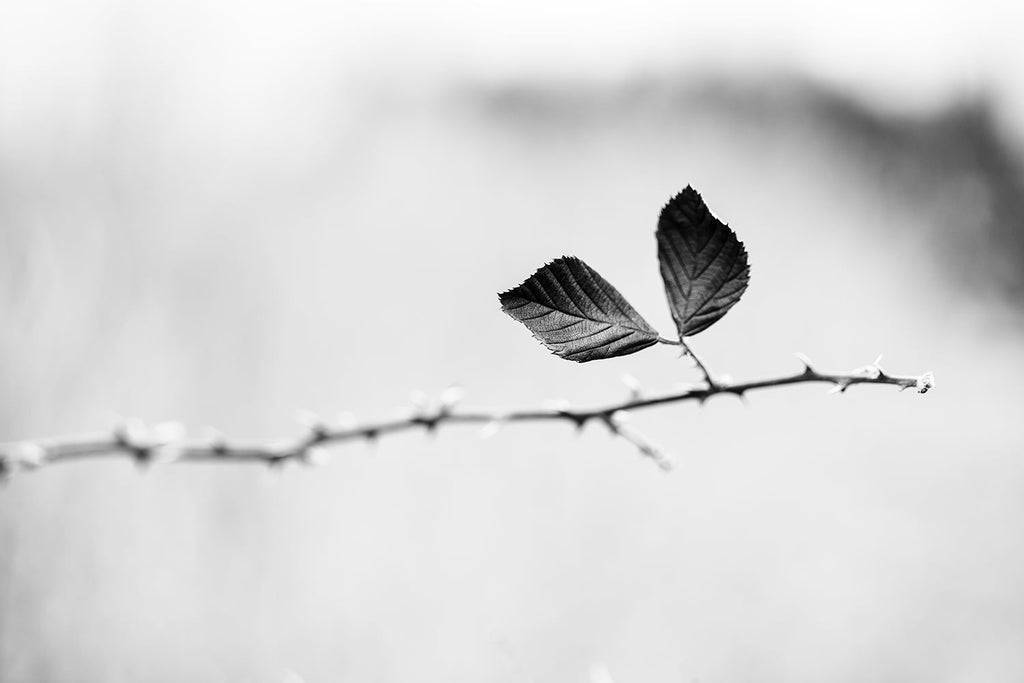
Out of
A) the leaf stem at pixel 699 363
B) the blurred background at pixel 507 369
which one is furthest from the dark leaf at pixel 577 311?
the blurred background at pixel 507 369

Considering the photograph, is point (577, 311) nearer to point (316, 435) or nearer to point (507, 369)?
point (316, 435)

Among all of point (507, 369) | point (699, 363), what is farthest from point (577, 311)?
point (507, 369)

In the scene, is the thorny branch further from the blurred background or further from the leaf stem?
the blurred background

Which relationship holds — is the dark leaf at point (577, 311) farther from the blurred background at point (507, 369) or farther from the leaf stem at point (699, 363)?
the blurred background at point (507, 369)

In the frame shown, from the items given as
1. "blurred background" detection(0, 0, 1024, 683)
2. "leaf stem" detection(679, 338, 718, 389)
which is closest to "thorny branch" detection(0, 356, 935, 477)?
"leaf stem" detection(679, 338, 718, 389)

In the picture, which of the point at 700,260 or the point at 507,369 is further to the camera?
the point at 507,369

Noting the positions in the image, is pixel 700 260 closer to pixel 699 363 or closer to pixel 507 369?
pixel 699 363
